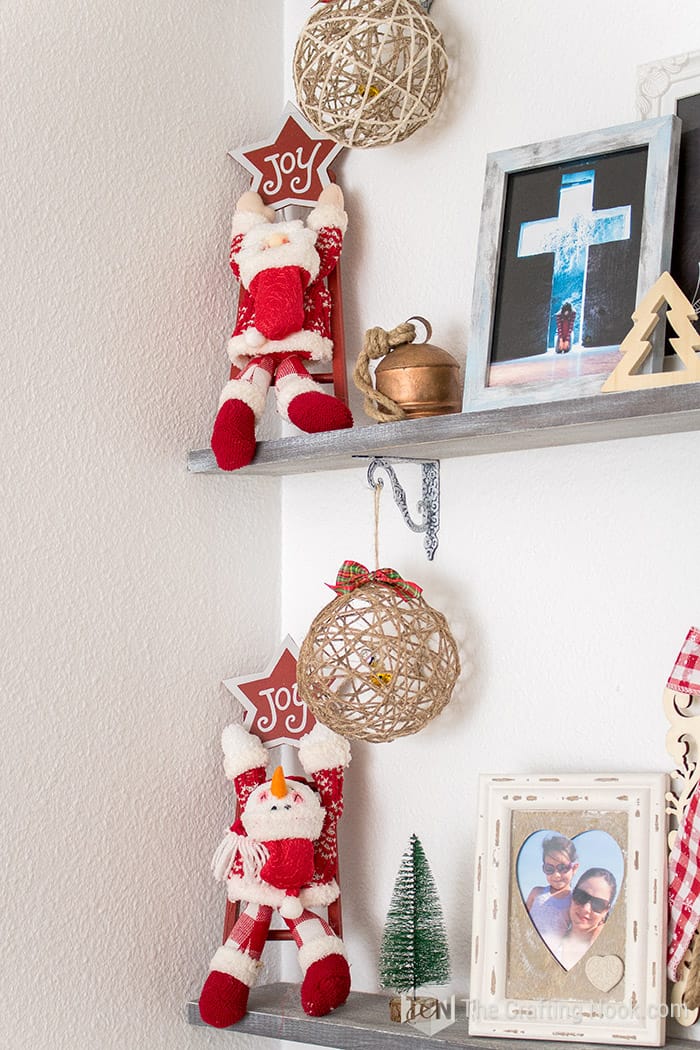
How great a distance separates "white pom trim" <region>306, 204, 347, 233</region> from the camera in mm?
1470

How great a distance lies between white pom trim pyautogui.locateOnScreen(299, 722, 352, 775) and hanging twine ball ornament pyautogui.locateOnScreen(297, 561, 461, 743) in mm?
109

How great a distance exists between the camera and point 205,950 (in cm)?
145

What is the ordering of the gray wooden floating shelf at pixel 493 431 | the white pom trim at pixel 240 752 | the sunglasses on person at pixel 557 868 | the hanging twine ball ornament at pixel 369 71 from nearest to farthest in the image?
the gray wooden floating shelf at pixel 493 431 → the sunglasses on person at pixel 557 868 → the hanging twine ball ornament at pixel 369 71 → the white pom trim at pixel 240 752

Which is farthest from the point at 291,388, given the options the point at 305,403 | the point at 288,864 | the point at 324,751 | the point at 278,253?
the point at 288,864

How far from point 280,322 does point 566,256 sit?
0.34m

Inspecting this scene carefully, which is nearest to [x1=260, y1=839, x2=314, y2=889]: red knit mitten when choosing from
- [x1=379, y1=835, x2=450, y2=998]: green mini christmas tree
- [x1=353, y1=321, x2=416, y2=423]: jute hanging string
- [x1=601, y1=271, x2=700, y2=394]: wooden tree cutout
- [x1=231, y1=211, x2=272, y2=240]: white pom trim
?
[x1=379, y1=835, x2=450, y2=998]: green mini christmas tree

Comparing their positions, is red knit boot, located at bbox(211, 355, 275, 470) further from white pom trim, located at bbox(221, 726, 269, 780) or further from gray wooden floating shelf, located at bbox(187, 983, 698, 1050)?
gray wooden floating shelf, located at bbox(187, 983, 698, 1050)

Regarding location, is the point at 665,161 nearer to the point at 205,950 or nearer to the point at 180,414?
the point at 180,414

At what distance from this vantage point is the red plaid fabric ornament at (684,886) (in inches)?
45.6

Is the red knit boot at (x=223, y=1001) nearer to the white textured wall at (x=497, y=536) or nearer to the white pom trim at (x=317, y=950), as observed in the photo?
the white pom trim at (x=317, y=950)

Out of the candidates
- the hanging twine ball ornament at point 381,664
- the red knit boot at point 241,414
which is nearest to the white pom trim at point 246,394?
the red knit boot at point 241,414

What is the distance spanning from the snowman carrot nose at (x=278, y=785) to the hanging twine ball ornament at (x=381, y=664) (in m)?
0.10

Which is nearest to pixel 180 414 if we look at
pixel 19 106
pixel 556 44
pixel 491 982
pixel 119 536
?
pixel 119 536

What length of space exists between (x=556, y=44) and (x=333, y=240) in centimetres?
34
